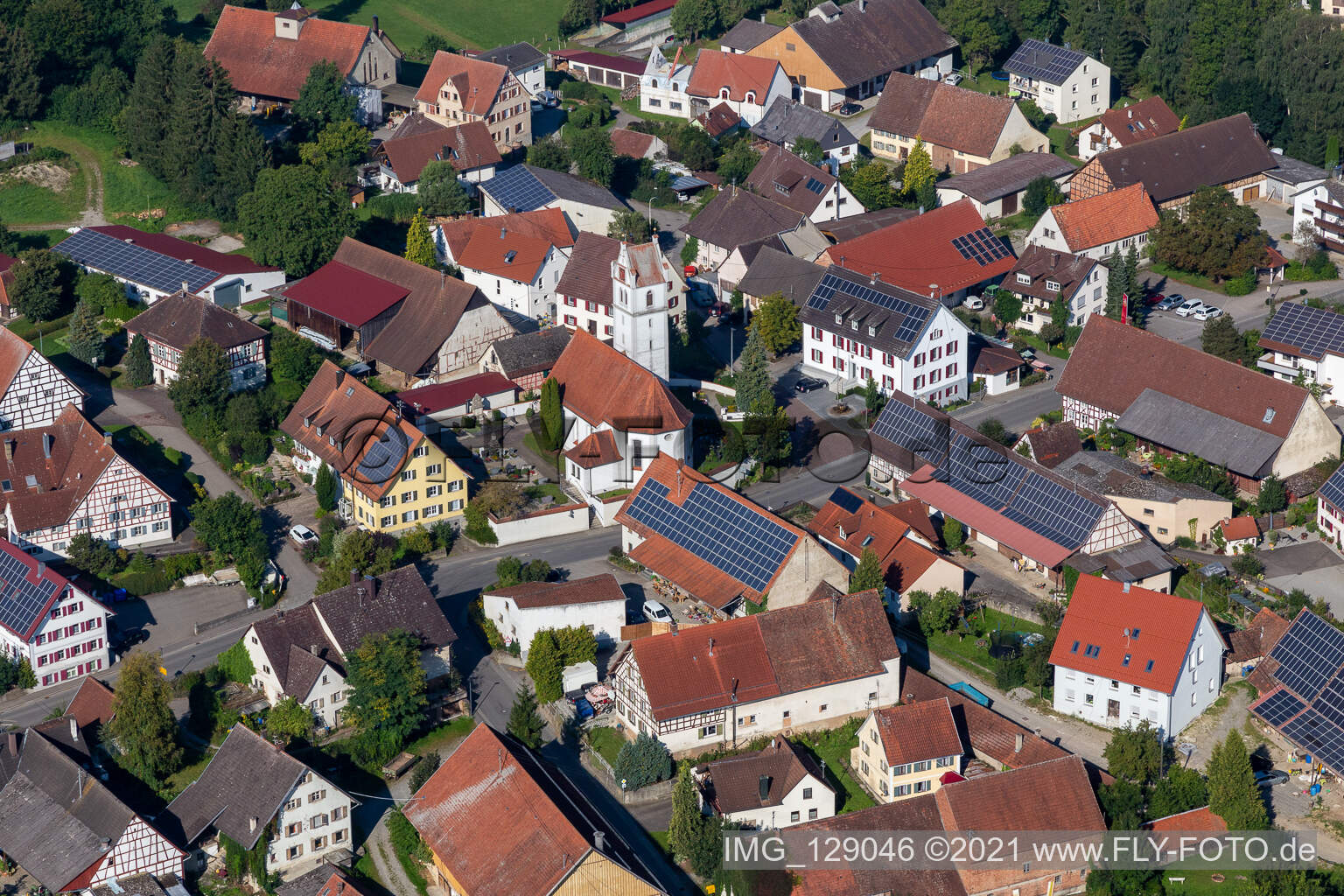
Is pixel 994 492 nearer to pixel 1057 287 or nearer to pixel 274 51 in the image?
pixel 1057 287

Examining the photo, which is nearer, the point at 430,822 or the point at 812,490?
the point at 430,822

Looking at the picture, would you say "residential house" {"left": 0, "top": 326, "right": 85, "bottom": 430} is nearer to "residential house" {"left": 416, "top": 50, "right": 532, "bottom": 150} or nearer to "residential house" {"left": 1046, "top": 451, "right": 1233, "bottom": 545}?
"residential house" {"left": 416, "top": 50, "right": 532, "bottom": 150}

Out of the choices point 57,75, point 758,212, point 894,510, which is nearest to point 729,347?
point 758,212

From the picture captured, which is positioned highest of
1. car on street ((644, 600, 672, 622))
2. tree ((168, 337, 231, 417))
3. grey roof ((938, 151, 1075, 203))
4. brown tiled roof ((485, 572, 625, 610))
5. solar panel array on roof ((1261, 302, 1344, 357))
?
solar panel array on roof ((1261, 302, 1344, 357))

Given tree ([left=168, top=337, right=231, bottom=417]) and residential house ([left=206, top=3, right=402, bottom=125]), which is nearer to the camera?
tree ([left=168, top=337, right=231, bottom=417])

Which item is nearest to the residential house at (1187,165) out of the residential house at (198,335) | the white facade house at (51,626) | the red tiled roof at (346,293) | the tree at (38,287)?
the red tiled roof at (346,293)

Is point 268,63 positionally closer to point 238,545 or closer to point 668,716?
point 238,545

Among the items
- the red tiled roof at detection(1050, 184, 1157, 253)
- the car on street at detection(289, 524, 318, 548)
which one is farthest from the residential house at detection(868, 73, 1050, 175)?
the car on street at detection(289, 524, 318, 548)
